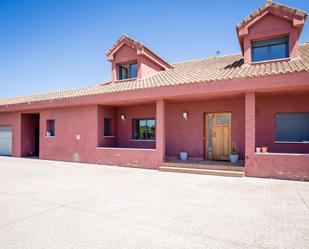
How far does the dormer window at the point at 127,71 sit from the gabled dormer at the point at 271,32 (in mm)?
7289

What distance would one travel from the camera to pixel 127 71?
54.1ft

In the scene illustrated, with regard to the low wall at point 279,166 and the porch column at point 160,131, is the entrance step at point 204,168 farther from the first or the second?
the porch column at point 160,131

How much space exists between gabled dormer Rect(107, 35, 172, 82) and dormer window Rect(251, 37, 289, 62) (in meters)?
6.92

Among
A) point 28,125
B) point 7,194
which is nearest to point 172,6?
point 7,194

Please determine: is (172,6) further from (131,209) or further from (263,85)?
(131,209)

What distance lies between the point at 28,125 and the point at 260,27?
713 inches

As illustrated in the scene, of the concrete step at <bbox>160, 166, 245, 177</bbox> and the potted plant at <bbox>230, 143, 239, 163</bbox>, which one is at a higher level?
the potted plant at <bbox>230, 143, 239, 163</bbox>

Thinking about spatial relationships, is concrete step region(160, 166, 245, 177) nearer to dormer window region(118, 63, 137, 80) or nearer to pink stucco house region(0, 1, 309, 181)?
pink stucco house region(0, 1, 309, 181)

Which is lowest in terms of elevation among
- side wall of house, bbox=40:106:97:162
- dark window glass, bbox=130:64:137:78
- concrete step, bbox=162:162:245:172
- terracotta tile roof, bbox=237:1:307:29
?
concrete step, bbox=162:162:245:172

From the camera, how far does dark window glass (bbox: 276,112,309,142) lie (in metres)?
10.9

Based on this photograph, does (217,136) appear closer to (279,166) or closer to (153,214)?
(279,166)

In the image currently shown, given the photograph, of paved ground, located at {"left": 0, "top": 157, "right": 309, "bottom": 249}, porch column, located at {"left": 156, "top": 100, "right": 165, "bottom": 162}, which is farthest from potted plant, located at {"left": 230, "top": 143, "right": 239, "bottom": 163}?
porch column, located at {"left": 156, "top": 100, "right": 165, "bottom": 162}

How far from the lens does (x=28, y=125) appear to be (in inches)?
717

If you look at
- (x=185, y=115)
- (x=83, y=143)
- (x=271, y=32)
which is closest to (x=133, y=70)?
(x=185, y=115)
